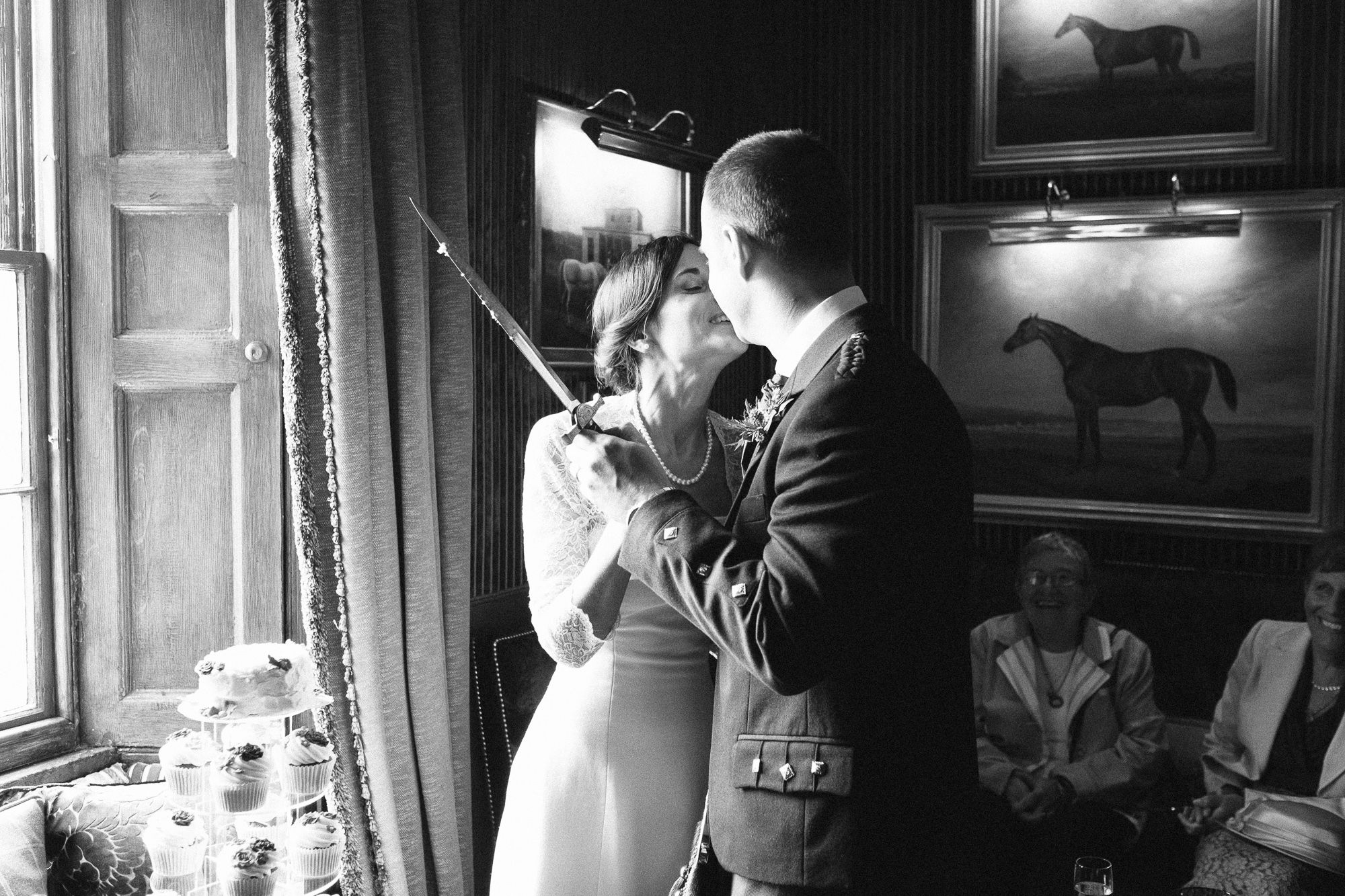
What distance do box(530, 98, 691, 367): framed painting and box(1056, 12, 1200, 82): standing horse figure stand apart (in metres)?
1.74

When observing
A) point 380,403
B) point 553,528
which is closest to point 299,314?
point 380,403

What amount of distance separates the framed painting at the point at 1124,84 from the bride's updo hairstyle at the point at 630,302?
2.68 m

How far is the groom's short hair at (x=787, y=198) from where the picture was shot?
1.51 meters

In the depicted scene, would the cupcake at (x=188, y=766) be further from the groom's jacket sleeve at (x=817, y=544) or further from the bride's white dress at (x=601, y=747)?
the groom's jacket sleeve at (x=817, y=544)

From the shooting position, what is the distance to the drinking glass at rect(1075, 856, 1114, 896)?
2244mm

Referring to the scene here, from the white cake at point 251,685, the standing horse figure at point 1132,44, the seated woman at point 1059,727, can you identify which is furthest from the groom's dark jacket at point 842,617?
the standing horse figure at point 1132,44

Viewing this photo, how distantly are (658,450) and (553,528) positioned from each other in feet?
0.94

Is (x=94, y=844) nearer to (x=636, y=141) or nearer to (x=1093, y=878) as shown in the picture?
(x=1093, y=878)

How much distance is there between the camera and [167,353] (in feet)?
8.52

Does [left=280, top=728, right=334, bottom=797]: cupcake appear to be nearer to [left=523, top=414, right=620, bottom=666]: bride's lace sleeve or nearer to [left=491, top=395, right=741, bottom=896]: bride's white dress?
[left=491, top=395, right=741, bottom=896]: bride's white dress

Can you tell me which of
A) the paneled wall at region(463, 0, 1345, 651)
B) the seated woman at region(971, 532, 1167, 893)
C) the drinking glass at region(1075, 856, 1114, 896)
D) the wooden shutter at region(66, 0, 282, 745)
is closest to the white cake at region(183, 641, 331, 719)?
the wooden shutter at region(66, 0, 282, 745)

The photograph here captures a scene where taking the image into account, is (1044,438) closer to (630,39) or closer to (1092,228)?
(1092,228)

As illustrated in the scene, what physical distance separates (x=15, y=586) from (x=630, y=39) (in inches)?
102

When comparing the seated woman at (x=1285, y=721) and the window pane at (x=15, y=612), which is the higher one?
the window pane at (x=15, y=612)
